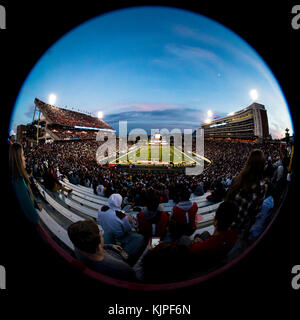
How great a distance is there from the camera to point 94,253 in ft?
3.94

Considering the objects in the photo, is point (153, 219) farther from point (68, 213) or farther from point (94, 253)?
point (68, 213)

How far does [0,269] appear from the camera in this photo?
1273mm

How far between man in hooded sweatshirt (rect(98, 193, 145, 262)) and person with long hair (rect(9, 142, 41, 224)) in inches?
27.2

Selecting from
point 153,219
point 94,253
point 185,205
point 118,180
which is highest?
point 118,180

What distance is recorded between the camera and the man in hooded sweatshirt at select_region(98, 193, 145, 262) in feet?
4.67

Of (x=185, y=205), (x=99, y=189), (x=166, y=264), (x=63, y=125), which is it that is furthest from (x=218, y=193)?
(x=63, y=125)

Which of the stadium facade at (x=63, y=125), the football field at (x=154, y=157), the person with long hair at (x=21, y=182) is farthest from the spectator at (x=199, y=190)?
the person with long hair at (x=21, y=182)

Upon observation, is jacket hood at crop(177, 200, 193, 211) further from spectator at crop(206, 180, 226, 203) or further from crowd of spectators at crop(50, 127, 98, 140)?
crowd of spectators at crop(50, 127, 98, 140)

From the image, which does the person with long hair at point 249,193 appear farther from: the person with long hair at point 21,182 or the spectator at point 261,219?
the person with long hair at point 21,182

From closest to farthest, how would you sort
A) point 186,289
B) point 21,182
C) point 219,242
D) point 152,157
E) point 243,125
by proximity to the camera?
point 186,289 → point 219,242 → point 21,182 → point 243,125 → point 152,157

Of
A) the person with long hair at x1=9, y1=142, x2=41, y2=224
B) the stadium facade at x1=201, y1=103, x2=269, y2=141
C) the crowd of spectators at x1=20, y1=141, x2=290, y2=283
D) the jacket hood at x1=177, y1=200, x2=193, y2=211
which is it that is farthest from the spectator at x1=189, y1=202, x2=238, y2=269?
the person with long hair at x1=9, y1=142, x2=41, y2=224

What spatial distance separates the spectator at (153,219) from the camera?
1.33 meters

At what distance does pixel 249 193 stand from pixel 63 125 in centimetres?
239
